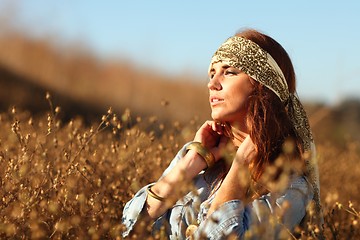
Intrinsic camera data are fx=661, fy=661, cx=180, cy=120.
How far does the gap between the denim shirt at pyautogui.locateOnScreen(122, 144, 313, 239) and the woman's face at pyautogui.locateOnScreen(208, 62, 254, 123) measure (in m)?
0.31

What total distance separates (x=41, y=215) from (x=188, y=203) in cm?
64

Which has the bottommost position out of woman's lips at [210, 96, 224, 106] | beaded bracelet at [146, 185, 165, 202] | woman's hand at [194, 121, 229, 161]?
beaded bracelet at [146, 185, 165, 202]

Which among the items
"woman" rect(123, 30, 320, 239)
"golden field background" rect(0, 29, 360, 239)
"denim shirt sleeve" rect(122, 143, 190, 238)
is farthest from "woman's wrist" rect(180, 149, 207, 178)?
"golden field background" rect(0, 29, 360, 239)

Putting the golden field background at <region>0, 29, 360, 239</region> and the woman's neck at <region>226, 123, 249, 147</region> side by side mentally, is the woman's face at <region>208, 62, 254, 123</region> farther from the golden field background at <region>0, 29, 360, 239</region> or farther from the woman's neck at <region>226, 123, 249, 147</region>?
the golden field background at <region>0, 29, 360, 239</region>

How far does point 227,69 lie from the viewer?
2768 mm

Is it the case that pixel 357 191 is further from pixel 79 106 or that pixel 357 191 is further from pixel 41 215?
pixel 79 106

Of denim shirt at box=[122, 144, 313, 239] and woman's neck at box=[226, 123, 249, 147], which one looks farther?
woman's neck at box=[226, 123, 249, 147]

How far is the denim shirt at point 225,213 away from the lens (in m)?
2.41

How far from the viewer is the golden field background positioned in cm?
276

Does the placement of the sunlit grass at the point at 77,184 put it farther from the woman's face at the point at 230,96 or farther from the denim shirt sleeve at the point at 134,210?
the woman's face at the point at 230,96

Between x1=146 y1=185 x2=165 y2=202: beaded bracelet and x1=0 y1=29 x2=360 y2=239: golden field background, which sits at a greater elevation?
x1=146 y1=185 x2=165 y2=202: beaded bracelet

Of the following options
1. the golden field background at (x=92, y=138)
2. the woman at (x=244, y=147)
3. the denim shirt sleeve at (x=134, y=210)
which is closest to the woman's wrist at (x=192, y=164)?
the woman at (x=244, y=147)

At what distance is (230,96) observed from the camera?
2.66 m

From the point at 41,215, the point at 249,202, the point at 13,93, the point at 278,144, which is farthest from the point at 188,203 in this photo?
the point at 13,93
